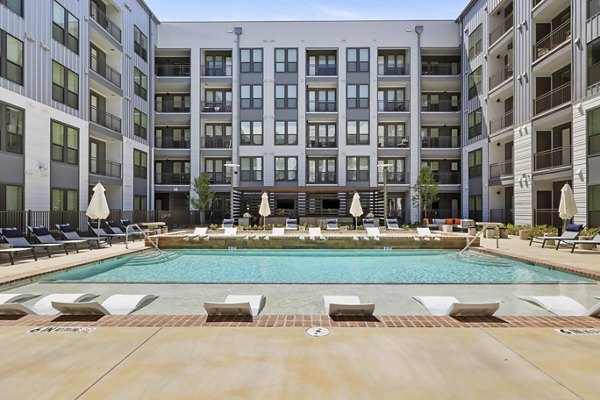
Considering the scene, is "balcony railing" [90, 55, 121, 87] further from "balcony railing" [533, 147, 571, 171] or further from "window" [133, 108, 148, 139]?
"balcony railing" [533, 147, 571, 171]

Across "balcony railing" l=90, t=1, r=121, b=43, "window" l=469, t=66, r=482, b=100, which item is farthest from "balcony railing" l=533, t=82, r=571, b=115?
"balcony railing" l=90, t=1, r=121, b=43

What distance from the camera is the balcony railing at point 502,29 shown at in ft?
82.9

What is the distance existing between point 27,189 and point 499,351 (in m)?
19.6

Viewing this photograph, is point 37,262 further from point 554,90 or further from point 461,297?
point 554,90

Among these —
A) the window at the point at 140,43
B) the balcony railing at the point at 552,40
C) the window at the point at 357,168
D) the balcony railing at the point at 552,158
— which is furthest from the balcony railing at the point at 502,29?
the window at the point at 140,43

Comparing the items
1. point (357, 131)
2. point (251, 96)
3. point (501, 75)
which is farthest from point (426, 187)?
point (251, 96)

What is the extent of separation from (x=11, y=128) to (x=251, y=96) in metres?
20.1

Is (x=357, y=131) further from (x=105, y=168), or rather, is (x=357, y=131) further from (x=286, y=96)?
(x=105, y=168)

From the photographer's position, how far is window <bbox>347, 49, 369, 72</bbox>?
33.8m

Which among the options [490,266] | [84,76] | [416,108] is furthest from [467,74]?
[84,76]

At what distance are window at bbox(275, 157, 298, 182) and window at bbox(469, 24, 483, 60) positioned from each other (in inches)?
639

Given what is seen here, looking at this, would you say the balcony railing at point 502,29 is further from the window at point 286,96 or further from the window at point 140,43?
the window at point 140,43

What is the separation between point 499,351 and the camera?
4211mm

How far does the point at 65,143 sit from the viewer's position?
20.2 m
